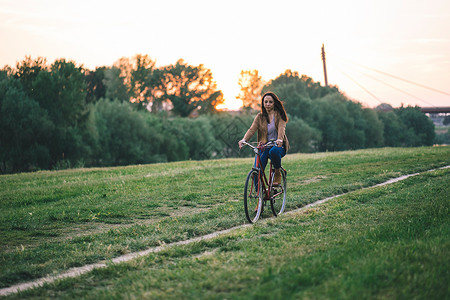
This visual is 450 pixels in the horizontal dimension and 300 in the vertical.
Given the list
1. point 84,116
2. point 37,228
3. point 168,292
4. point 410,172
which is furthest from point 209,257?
point 84,116

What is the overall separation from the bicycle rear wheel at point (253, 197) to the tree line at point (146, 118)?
93.1ft

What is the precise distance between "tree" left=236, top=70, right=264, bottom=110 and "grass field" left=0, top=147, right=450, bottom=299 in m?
81.3

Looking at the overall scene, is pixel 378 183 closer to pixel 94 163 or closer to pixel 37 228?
pixel 37 228

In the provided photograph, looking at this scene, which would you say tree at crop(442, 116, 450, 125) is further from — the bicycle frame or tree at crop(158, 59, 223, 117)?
the bicycle frame

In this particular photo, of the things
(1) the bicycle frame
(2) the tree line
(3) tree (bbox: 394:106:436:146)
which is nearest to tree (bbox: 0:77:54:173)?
(2) the tree line

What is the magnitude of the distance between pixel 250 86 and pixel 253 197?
285 ft

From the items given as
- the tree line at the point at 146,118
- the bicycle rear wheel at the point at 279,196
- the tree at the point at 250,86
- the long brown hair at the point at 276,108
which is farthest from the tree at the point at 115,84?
the long brown hair at the point at 276,108

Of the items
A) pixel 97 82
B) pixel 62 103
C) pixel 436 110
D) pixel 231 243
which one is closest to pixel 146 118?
pixel 97 82

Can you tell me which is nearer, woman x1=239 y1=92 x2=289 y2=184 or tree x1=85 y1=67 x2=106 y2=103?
woman x1=239 y1=92 x2=289 y2=184

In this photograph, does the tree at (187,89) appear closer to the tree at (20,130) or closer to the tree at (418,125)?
the tree at (418,125)

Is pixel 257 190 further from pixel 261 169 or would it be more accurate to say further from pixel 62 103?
pixel 62 103

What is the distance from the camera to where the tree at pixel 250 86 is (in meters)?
93.7

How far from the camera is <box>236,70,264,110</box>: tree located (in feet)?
307

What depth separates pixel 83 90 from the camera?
1966 inches
